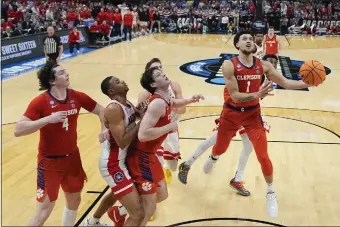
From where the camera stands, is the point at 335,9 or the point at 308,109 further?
the point at 335,9

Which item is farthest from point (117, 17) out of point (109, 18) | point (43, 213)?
point (43, 213)

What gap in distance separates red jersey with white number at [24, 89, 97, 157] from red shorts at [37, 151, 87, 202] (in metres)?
0.07

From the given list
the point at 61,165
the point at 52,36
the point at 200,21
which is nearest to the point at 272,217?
the point at 61,165

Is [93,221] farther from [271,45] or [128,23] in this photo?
[128,23]

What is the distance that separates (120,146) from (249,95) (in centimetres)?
182

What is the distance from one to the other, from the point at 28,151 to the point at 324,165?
491cm

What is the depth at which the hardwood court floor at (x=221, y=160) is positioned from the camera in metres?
5.34

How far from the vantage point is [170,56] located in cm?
1805

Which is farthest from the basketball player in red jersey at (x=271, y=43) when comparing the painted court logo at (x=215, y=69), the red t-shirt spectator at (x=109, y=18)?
the red t-shirt spectator at (x=109, y=18)

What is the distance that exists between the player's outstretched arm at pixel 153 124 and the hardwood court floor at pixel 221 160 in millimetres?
1074

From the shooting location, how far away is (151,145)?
425 cm

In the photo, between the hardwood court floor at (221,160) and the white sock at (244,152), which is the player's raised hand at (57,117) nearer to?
the hardwood court floor at (221,160)

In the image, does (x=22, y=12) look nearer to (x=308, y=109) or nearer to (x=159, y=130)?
(x=308, y=109)

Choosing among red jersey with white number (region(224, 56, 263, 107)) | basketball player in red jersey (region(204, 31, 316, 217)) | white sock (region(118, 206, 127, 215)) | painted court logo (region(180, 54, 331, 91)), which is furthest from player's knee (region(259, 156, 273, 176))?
painted court logo (region(180, 54, 331, 91))
